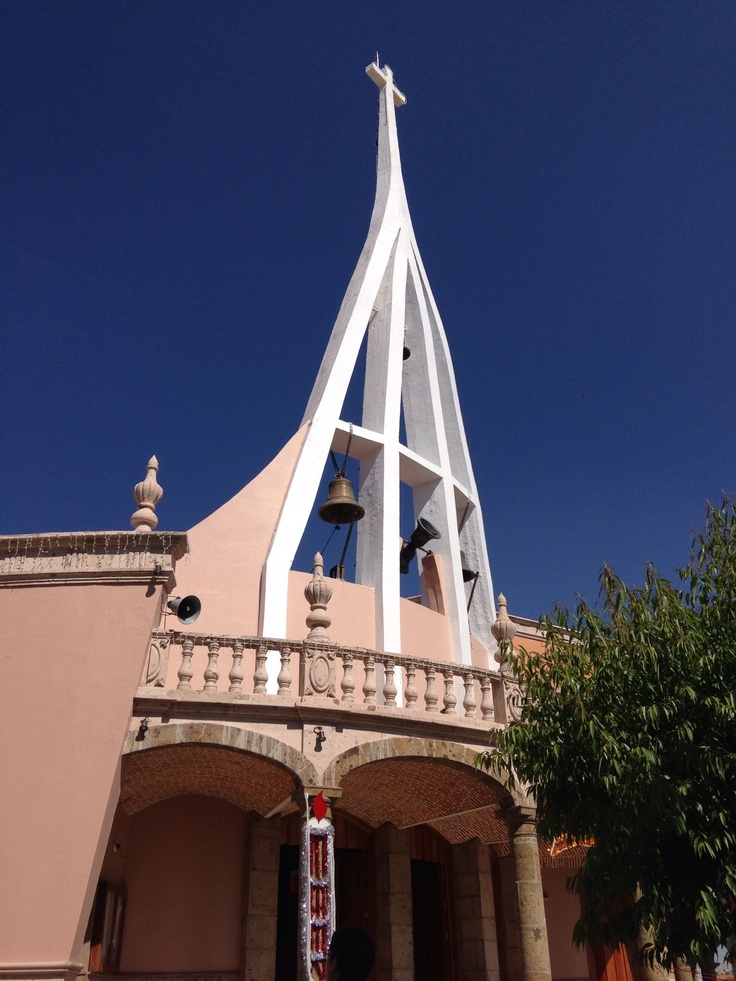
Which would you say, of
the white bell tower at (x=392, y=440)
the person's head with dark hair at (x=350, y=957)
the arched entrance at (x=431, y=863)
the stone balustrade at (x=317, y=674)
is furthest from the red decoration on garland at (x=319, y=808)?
the person's head with dark hair at (x=350, y=957)

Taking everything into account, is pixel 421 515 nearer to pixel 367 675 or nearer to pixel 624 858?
pixel 367 675

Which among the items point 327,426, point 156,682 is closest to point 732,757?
point 156,682

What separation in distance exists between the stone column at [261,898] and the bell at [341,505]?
4369 mm

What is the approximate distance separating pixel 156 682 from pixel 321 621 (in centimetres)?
197

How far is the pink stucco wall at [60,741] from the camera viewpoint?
7348mm

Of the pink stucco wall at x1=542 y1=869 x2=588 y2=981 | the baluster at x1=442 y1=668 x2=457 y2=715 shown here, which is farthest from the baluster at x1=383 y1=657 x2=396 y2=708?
the pink stucco wall at x1=542 y1=869 x2=588 y2=981

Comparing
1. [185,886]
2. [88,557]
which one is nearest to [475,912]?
[185,886]

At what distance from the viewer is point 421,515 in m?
16.1

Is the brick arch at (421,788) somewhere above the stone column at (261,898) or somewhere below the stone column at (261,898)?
above

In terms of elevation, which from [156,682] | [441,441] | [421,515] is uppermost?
[441,441]

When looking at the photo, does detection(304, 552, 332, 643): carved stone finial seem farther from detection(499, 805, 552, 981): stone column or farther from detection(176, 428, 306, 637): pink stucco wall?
detection(499, 805, 552, 981): stone column

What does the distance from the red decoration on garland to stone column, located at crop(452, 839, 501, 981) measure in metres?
4.81

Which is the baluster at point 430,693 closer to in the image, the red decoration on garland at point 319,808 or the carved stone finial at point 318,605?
the carved stone finial at point 318,605

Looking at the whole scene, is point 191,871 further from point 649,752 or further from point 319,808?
point 649,752
